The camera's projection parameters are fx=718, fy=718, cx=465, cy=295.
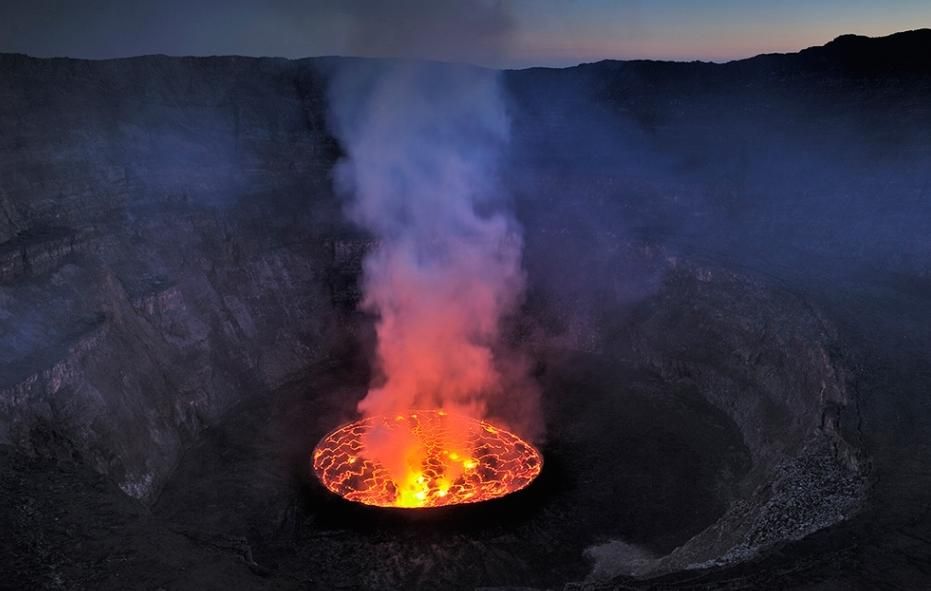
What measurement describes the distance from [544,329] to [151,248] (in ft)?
78.2

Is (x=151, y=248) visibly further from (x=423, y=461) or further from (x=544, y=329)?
(x=544, y=329)

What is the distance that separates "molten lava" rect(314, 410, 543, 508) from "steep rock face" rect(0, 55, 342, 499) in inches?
283

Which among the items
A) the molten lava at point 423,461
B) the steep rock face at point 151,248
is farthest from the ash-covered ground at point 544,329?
the molten lava at point 423,461

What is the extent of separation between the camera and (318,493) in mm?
28797

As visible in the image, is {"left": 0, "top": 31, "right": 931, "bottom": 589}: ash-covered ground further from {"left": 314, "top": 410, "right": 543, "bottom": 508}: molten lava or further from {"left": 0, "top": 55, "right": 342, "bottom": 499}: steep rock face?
{"left": 314, "top": 410, "right": 543, "bottom": 508}: molten lava

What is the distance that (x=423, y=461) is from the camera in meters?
30.9

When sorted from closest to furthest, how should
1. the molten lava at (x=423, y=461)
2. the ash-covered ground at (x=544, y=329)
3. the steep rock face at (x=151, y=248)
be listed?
the ash-covered ground at (x=544, y=329)
the steep rock face at (x=151, y=248)
the molten lava at (x=423, y=461)

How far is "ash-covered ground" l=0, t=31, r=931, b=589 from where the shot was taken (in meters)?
21.2

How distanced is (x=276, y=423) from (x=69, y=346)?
33.8 ft

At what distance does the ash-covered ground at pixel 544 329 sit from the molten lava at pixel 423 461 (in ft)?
3.47

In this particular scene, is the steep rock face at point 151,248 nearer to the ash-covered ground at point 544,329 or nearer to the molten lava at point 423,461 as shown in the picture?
the ash-covered ground at point 544,329

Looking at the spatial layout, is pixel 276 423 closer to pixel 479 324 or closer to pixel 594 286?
pixel 479 324

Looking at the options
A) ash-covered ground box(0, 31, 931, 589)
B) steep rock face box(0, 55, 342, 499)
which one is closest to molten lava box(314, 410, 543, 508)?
ash-covered ground box(0, 31, 931, 589)

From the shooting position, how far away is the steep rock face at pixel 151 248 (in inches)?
1104
